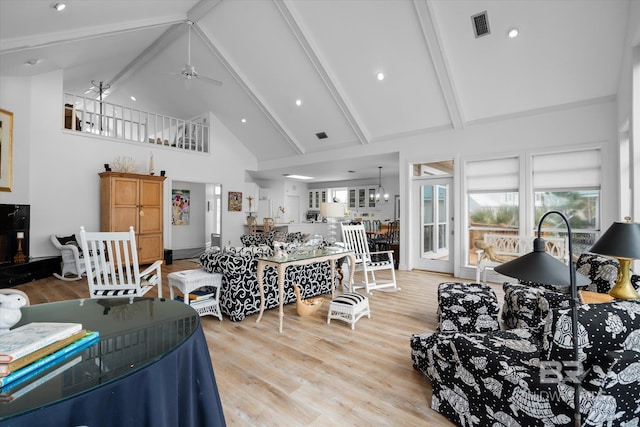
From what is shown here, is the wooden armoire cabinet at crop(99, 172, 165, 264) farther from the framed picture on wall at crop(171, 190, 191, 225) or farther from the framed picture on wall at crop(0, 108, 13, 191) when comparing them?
the framed picture on wall at crop(171, 190, 191, 225)

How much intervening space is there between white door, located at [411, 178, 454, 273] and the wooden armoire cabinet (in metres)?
5.56

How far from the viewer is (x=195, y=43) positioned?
6270mm

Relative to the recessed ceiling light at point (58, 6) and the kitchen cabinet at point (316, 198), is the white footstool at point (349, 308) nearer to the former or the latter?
the recessed ceiling light at point (58, 6)

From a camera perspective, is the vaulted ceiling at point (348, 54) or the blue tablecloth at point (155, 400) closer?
the blue tablecloth at point (155, 400)

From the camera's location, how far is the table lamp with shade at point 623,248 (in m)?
1.91

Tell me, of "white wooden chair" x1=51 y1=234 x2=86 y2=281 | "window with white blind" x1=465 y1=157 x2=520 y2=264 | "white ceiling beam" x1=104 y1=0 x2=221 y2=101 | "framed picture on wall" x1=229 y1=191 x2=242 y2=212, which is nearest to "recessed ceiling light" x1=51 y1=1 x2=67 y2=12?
"white ceiling beam" x1=104 y1=0 x2=221 y2=101

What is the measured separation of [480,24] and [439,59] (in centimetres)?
68

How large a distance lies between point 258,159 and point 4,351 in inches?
350

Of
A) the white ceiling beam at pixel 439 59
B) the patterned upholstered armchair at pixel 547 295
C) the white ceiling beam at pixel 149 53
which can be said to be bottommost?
the patterned upholstered armchair at pixel 547 295

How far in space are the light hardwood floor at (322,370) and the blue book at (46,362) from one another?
3.64ft

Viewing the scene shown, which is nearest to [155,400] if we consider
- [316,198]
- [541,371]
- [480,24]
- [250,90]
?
[541,371]

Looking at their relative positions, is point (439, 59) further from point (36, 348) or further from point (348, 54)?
point (36, 348)

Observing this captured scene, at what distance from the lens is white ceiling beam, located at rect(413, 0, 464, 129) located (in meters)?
4.21

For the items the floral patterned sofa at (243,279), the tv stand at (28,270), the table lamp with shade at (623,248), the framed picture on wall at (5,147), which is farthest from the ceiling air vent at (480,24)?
the tv stand at (28,270)
